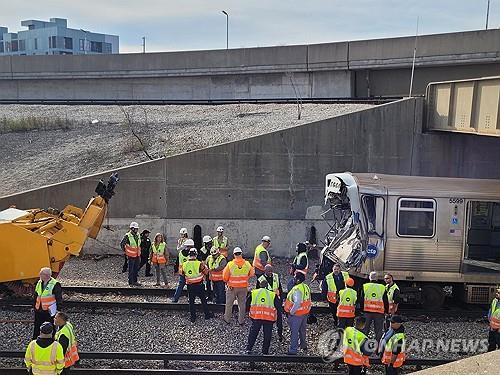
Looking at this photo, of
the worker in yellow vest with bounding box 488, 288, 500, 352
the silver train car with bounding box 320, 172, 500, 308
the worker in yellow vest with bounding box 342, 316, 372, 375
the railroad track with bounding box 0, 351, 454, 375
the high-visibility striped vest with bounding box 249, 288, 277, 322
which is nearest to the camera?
the worker in yellow vest with bounding box 342, 316, 372, 375

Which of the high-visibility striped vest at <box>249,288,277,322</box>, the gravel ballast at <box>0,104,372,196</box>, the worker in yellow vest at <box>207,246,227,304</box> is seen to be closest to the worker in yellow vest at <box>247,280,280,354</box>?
the high-visibility striped vest at <box>249,288,277,322</box>

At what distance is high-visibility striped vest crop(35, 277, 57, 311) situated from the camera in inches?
359

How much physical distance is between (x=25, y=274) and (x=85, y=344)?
234cm

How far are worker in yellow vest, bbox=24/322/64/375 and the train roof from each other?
7.20 meters

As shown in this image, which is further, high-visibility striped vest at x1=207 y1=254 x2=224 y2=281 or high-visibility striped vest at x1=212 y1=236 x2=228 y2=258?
high-visibility striped vest at x1=212 y1=236 x2=228 y2=258

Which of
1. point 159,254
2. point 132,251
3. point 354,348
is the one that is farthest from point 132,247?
point 354,348

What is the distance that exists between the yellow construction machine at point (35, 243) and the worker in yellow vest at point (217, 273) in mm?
2797

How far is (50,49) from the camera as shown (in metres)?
89.6

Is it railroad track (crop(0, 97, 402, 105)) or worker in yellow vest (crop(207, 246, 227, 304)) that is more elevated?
railroad track (crop(0, 97, 402, 105))

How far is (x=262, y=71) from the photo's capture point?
87.8 feet

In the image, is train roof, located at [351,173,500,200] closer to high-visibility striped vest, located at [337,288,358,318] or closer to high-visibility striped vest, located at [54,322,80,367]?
high-visibility striped vest, located at [337,288,358,318]

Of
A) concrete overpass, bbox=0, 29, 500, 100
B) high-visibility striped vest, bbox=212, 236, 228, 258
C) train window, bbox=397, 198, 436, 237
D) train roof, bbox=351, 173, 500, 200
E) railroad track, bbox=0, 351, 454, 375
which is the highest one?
concrete overpass, bbox=0, 29, 500, 100

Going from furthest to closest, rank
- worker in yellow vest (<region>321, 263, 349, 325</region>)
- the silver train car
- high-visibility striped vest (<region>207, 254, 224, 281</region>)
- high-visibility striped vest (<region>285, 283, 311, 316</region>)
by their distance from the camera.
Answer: high-visibility striped vest (<region>207, 254, 224, 281</region>), the silver train car, worker in yellow vest (<region>321, 263, 349, 325</region>), high-visibility striped vest (<region>285, 283, 311, 316</region>)

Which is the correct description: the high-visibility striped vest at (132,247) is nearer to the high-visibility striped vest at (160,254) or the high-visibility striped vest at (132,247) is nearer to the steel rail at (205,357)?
the high-visibility striped vest at (160,254)
